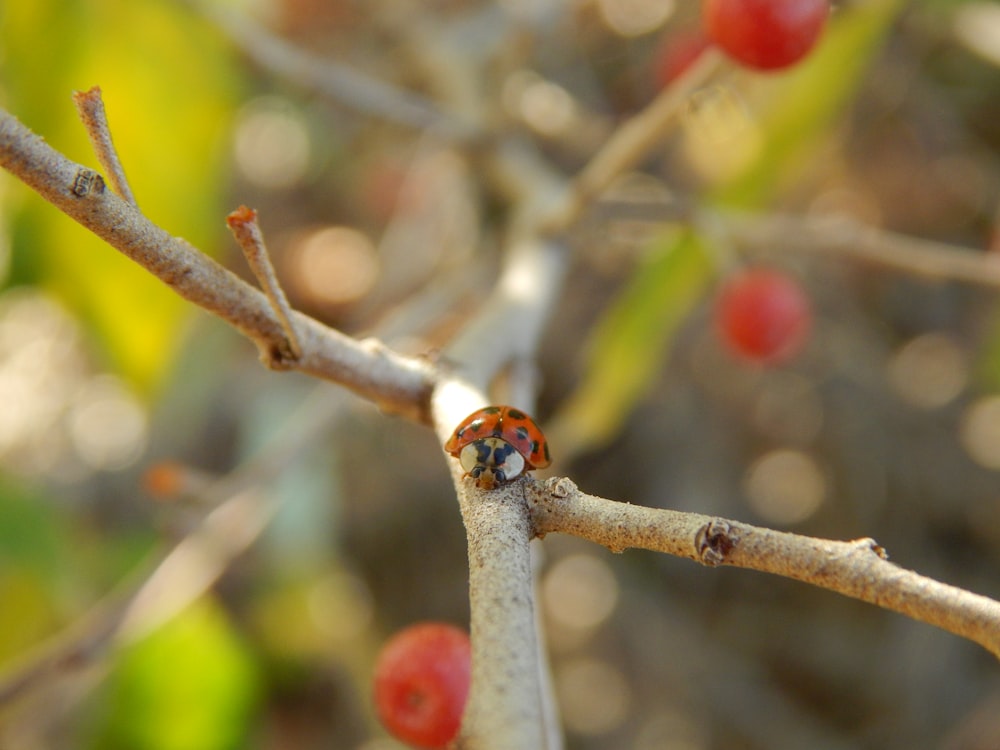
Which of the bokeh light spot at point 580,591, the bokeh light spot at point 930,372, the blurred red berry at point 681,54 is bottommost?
the bokeh light spot at point 580,591

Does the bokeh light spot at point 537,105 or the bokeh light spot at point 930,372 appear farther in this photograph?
the bokeh light spot at point 930,372

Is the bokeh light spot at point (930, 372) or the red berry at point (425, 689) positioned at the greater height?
the bokeh light spot at point (930, 372)

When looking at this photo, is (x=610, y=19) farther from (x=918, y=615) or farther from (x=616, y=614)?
(x=918, y=615)

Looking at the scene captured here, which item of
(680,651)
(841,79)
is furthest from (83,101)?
(680,651)

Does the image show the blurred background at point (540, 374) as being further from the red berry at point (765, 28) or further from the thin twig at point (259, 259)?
the thin twig at point (259, 259)

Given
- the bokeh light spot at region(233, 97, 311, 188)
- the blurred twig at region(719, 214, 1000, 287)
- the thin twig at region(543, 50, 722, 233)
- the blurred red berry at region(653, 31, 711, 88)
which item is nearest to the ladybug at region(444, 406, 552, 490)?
the thin twig at region(543, 50, 722, 233)

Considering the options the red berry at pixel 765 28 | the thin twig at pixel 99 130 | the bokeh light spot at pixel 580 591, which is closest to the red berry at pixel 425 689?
the thin twig at pixel 99 130

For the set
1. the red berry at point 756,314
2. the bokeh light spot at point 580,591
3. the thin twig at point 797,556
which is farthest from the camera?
the bokeh light spot at point 580,591
